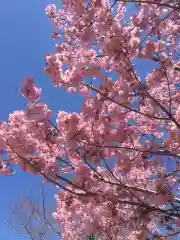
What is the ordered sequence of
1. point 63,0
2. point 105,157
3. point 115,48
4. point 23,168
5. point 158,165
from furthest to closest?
point 63,0 < point 158,165 < point 105,157 < point 23,168 < point 115,48

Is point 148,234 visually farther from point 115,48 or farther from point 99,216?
point 115,48

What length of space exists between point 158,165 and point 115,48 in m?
1.64

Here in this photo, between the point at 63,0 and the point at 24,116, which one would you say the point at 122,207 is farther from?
the point at 63,0

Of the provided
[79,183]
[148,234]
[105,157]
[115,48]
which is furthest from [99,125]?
[148,234]

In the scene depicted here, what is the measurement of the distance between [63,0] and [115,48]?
1.71 m

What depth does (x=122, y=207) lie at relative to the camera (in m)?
3.49

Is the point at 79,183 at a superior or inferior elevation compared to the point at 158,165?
inferior

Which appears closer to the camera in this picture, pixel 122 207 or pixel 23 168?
pixel 23 168

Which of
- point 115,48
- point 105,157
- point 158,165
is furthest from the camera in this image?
point 158,165

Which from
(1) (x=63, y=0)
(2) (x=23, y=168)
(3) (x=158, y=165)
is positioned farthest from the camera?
(1) (x=63, y=0)

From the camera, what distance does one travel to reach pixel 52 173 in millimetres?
3102

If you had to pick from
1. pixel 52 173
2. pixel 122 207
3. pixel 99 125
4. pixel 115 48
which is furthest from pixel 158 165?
pixel 115 48

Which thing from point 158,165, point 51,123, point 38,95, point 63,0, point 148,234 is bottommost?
point 148,234

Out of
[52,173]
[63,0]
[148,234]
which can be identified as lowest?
[148,234]
